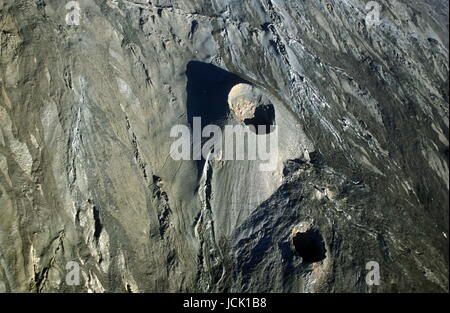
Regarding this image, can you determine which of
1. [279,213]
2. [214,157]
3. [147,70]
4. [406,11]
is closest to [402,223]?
[279,213]

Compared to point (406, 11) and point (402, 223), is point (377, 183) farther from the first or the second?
point (406, 11)

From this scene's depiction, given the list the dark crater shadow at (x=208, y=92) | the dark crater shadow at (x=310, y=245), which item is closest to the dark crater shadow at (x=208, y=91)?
the dark crater shadow at (x=208, y=92)

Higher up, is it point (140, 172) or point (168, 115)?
point (168, 115)

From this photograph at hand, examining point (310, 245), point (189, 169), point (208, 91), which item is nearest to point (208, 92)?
point (208, 91)

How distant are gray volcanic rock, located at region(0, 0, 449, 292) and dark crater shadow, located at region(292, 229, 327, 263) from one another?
0.13ft

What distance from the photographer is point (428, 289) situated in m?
9.84

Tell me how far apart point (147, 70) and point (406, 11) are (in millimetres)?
12351

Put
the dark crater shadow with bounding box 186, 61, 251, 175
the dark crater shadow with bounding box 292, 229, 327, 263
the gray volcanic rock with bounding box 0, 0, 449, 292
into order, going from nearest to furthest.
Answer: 1. the gray volcanic rock with bounding box 0, 0, 449, 292
2. the dark crater shadow with bounding box 292, 229, 327, 263
3. the dark crater shadow with bounding box 186, 61, 251, 175

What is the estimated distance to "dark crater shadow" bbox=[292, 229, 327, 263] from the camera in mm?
9352

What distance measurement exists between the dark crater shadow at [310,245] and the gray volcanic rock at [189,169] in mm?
39

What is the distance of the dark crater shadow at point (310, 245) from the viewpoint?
368 inches

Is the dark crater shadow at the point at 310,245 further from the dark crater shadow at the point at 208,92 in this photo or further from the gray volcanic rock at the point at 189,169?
the dark crater shadow at the point at 208,92

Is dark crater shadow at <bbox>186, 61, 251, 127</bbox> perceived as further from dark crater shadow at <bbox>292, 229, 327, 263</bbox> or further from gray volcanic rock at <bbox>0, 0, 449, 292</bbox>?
dark crater shadow at <bbox>292, 229, 327, 263</bbox>

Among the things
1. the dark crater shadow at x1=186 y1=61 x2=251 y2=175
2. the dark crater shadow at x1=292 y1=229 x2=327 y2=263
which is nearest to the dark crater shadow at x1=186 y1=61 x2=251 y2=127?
the dark crater shadow at x1=186 y1=61 x2=251 y2=175
